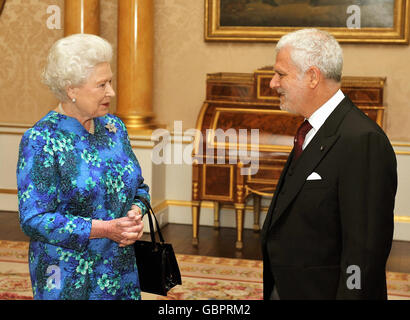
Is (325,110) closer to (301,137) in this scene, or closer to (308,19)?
(301,137)

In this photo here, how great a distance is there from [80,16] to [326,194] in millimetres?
5354

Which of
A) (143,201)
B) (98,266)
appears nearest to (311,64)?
(143,201)

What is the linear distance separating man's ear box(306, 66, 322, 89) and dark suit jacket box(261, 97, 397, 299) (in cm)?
12

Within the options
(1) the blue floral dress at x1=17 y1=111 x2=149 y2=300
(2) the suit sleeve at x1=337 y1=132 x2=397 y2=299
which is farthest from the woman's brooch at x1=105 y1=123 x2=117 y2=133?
(2) the suit sleeve at x1=337 y1=132 x2=397 y2=299

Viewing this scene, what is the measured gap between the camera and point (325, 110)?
235 centimetres

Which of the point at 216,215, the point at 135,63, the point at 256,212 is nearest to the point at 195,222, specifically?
the point at 216,215

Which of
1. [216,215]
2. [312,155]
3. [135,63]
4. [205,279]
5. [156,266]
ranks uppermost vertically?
[135,63]

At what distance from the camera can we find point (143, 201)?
274 cm

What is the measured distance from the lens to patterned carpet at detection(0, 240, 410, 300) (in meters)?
4.80

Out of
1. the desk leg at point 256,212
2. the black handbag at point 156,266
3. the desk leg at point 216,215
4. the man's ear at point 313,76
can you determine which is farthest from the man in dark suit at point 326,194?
the desk leg at point 216,215


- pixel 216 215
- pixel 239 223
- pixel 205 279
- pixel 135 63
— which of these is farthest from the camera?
pixel 216 215

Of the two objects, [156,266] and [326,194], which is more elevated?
[326,194]

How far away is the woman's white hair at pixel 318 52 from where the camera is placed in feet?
7.46

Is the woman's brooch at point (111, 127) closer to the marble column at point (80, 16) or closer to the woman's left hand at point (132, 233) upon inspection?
the woman's left hand at point (132, 233)
